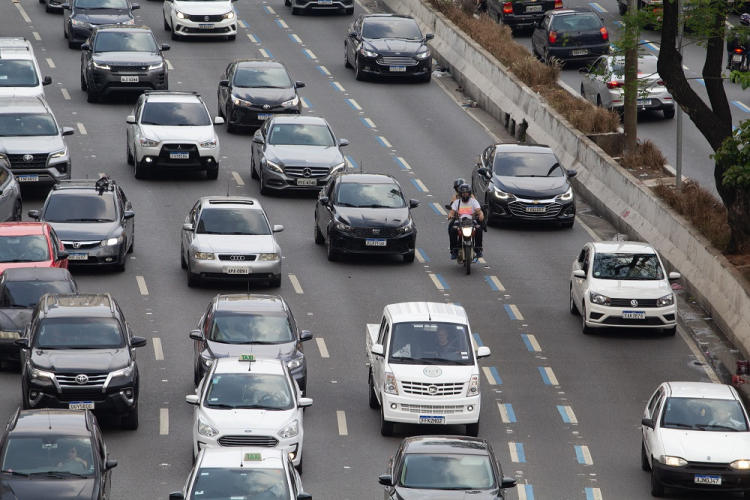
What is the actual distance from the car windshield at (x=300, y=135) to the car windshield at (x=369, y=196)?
452 cm

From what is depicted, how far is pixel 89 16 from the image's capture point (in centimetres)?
5188

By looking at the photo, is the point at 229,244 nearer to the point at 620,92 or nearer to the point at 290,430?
the point at 290,430

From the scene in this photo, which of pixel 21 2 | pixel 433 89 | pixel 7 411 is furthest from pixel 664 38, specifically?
pixel 21 2

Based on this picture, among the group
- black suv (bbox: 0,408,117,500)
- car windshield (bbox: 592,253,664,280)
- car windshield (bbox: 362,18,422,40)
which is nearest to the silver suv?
car windshield (bbox: 592,253,664,280)

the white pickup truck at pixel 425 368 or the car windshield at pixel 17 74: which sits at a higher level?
the white pickup truck at pixel 425 368

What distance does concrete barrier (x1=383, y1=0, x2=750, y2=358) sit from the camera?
30.1 metres

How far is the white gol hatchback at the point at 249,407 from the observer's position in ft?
71.7

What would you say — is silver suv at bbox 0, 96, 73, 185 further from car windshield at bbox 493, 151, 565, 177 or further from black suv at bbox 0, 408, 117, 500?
black suv at bbox 0, 408, 117, 500

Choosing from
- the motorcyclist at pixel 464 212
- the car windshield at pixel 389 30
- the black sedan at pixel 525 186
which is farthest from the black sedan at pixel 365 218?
the car windshield at pixel 389 30

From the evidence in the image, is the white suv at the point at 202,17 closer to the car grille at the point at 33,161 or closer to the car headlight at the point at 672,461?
the car grille at the point at 33,161

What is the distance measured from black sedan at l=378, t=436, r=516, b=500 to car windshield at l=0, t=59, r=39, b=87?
25.9m

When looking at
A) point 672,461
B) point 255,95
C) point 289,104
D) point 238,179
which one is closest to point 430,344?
point 672,461

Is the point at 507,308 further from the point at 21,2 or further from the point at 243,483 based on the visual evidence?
the point at 21,2

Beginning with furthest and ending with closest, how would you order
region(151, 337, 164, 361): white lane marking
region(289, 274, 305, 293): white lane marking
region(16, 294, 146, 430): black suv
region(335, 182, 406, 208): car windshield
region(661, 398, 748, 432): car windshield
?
region(335, 182, 406, 208): car windshield → region(289, 274, 305, 293): white lane marking → region(151, 337, 164, 361): white lane marking → region(16, 294, 146, 430): black suv → region(661, 398, 748, 432): car windshield
